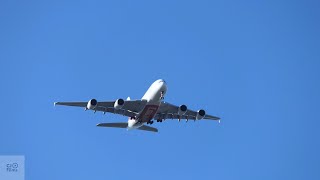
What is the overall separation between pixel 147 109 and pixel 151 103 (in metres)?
1.33

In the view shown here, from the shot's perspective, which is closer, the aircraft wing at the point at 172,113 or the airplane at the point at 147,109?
the airplane at the point at 147,109

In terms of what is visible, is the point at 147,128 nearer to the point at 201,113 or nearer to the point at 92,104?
the point at 201,113

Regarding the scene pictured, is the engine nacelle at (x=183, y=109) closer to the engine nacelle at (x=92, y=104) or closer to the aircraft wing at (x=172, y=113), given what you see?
the aircraft wing at (x=172, y=113)

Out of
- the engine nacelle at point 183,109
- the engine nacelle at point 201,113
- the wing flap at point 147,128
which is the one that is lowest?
the wing flap at point 147,128

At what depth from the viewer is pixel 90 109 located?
71.2 metres

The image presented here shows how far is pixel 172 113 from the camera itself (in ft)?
249

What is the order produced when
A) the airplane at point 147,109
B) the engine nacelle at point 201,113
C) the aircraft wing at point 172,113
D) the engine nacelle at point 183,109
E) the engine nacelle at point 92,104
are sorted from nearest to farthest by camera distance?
the airplane at point 147,109
the engine nacelle at point 92,104
the engine nacelle at point 183,109
the aircraft wing at point 172,113
the engine nacelle at point 201,113

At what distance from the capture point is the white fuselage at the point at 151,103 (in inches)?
2662

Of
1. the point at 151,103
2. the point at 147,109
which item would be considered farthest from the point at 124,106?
the point at 151,103

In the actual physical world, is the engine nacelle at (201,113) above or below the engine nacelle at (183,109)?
below

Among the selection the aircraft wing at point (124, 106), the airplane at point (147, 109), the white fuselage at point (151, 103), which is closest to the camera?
the white fuselage at point (151, 103)

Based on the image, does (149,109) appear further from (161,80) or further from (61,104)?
(61,104)

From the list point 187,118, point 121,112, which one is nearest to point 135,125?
point 121,112

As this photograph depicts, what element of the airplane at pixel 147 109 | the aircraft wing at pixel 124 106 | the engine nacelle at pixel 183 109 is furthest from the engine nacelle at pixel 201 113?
the aircraft wing at pixel 124 106
